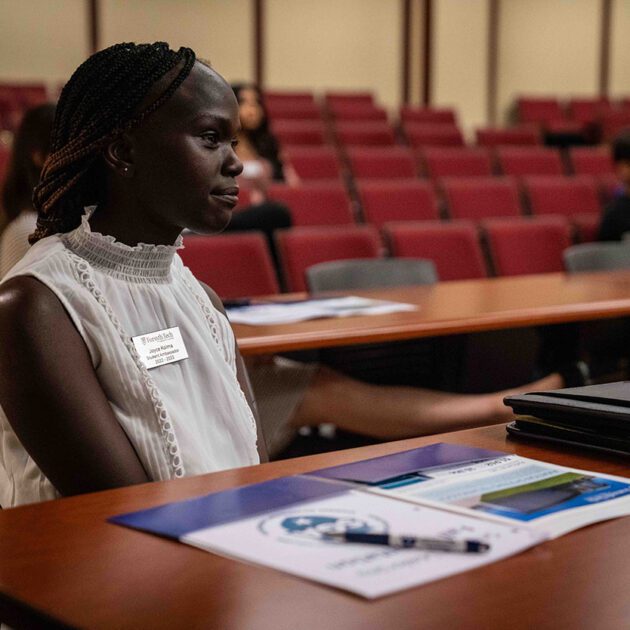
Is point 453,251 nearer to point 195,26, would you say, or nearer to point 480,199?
point 480,199

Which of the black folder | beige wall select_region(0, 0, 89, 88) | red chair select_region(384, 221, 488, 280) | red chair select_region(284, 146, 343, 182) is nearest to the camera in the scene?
the black folder

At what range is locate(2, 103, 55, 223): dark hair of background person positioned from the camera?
2.84 m

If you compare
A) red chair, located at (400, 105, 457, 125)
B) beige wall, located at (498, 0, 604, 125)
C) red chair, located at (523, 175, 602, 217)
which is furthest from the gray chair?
beige wall, located at (498, 0, 604, 125)

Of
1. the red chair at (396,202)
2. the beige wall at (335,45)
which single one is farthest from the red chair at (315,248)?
the beige wall at (335,45)

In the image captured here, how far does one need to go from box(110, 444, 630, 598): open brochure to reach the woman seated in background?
290mm

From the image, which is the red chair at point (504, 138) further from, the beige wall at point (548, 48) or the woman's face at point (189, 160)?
the woman's face at point (189, 160)

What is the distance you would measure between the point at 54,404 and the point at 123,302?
0.20 metres

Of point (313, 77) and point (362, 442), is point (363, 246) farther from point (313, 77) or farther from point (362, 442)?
point (313, 77)

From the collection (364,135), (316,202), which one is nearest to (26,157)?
(316,202)

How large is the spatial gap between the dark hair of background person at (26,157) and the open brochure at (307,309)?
0.72 meters

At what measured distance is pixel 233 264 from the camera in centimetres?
320

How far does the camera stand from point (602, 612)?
74cm

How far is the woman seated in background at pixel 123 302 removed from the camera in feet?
4.00

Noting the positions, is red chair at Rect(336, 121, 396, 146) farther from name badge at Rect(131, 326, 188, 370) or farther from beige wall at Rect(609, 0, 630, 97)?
name badge at Rect(131, 326, 188, 370)
